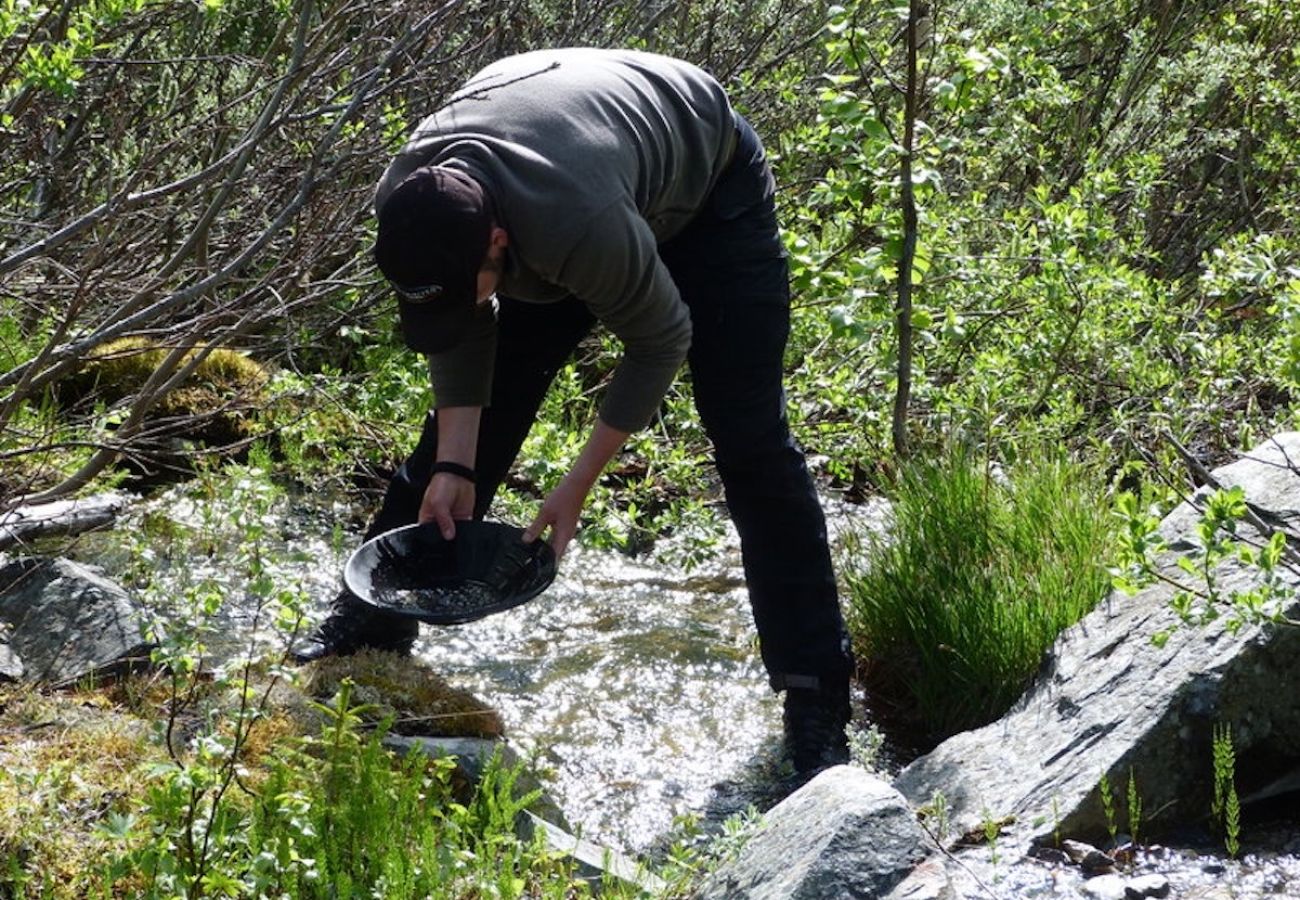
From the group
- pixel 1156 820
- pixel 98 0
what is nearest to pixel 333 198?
pixel 98 0

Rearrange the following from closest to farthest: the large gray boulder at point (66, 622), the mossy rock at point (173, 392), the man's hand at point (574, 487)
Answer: the man's hand at point (574, 487)
the large gray boulder at point (66, 622)
the mossy rock at point (173, 392)

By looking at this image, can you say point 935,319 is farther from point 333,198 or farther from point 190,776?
point 190,776

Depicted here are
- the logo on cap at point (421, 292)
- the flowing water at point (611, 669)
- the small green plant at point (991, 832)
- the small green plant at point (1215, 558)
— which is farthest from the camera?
the flowing water at point (611, 669)

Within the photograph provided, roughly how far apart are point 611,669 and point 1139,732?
6.36 ft

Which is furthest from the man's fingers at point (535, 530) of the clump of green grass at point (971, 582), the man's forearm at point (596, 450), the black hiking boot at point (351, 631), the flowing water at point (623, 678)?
the clump of green grass at point (971, 582)

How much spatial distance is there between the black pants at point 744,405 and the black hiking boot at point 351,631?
1.17ft

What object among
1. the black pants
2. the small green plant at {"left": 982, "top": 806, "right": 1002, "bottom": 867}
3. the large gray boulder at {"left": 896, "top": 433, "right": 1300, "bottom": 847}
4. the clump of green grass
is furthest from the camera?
the clump of green grass

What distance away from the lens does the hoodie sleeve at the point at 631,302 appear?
3.40 m

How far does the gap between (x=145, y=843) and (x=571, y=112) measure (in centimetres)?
183

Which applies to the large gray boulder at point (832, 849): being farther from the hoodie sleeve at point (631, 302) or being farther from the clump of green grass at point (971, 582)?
the clump of green grass at point (971, 582)

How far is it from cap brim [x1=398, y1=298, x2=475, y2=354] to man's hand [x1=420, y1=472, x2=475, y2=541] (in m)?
0.50

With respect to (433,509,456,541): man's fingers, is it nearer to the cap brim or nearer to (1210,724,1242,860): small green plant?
the cap brim

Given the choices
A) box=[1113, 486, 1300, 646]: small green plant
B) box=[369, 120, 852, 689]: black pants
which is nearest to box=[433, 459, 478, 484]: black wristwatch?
box=[369, 120, 852, 689]: black pants

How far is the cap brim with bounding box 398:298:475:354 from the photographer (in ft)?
11.3
